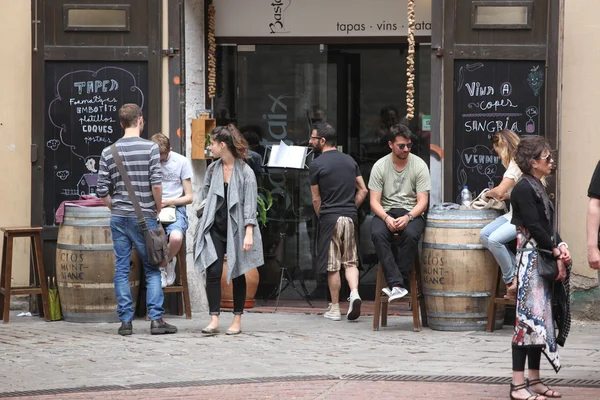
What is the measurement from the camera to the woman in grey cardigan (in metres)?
9.38

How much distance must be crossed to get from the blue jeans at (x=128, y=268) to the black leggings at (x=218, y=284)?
0.42 meters

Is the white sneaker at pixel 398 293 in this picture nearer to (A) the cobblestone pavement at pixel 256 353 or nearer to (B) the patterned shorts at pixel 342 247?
(A) the cobblestone pavement at pixel 256 353

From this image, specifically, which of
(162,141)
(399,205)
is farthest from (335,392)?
(162,141)

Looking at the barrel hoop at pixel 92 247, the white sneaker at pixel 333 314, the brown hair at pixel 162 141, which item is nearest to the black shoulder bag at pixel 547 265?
the white sneaker at pixel 333 314

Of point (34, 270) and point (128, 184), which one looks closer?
point (128, 184)

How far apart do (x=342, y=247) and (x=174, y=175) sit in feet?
5.25

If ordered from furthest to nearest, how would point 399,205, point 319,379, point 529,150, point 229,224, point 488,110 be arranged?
point 488,110 → point 399,205 → point 229,224 → point 319,379 → point 529,150

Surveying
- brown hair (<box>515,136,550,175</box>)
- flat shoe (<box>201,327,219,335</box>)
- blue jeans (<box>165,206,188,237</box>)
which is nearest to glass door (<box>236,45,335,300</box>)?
blue jeans (<box>165,206,188,237</box>)

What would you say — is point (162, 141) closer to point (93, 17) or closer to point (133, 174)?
point (133, 174)

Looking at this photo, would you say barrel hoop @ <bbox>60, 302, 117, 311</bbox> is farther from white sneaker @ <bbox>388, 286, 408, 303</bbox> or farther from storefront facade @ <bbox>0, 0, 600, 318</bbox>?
white sneaker @ <bbox>388, 286, 408, 303</bbox>

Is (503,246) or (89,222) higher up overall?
(89,222)

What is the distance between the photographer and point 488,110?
1002cm

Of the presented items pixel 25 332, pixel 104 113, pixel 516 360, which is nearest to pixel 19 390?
pixel 25 332

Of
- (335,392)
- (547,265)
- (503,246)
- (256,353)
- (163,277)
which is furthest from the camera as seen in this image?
(163,277)
